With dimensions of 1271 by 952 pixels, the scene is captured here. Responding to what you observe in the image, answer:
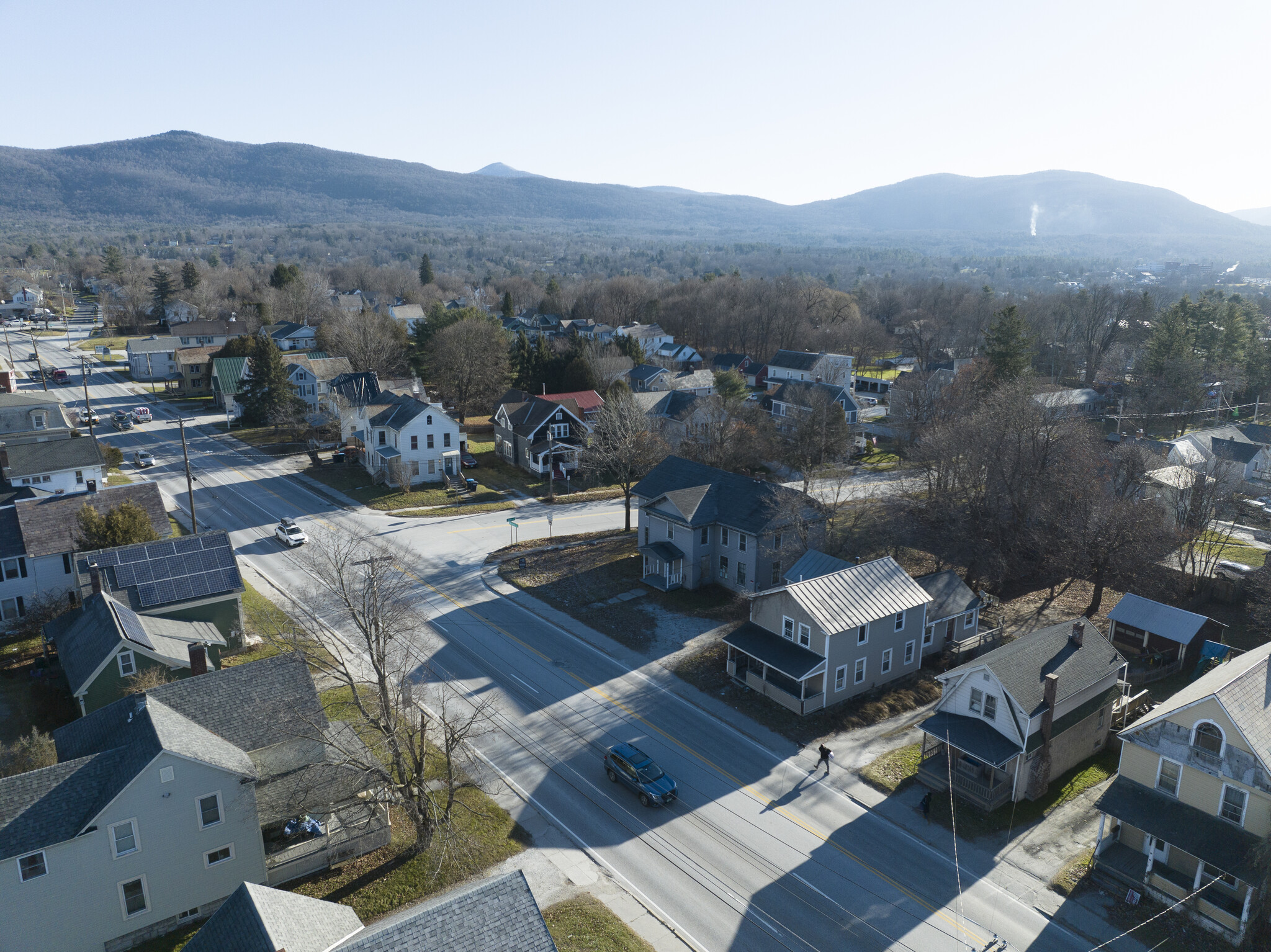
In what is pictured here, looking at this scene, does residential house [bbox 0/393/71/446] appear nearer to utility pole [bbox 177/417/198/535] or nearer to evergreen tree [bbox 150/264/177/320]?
utility pole [bbox 177/417/198/535]

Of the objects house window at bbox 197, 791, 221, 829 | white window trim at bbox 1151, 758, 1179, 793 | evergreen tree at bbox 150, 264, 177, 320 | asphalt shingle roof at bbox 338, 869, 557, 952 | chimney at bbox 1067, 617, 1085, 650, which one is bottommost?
white window trim at bbox 1151, 758, 1179, 793

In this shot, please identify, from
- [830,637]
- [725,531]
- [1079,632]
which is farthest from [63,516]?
[1079,632]

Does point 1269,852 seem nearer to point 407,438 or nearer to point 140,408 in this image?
point 407,438

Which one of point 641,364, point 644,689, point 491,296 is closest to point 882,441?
point 641,364

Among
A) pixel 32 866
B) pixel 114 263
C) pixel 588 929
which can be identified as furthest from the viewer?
pixel 114 263

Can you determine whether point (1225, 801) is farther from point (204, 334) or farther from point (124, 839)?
point (204, 334)

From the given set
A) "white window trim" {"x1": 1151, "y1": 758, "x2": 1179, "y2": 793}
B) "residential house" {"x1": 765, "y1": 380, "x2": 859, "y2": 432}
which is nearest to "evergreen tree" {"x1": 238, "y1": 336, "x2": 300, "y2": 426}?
"residential house" {"x1": 765, "y1": 380, "x2": 859, "y2": 432}
